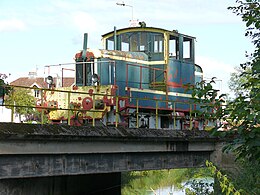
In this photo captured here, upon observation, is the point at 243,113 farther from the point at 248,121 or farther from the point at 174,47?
the point at 174,47

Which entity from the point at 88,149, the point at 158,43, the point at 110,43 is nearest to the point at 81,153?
the point at 88,149

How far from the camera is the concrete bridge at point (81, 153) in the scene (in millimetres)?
10617

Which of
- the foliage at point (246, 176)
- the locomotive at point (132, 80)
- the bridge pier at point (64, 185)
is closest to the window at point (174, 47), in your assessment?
the locomotive at point (132, 80)

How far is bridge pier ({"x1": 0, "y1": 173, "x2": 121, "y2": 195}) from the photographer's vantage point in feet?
A: 38.1

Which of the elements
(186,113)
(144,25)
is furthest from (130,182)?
(144,25)

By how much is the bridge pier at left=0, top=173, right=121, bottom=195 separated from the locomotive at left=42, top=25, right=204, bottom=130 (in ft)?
6.73

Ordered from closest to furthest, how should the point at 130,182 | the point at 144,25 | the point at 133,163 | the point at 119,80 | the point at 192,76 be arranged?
the point at 133,163, the point at 119,80, the point at 144,25, the point at 192,76, the point at 130,182

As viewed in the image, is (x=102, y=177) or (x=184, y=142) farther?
(x=102, y=177)

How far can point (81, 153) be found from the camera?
1206 cm

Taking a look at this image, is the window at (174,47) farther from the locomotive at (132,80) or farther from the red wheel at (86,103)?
the red wheel at (86,103)

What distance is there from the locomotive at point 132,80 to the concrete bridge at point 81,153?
4.38 ft

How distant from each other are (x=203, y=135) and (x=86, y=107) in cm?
388

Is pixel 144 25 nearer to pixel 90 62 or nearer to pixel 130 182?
pixel 90 62

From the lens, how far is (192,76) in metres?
20.4
